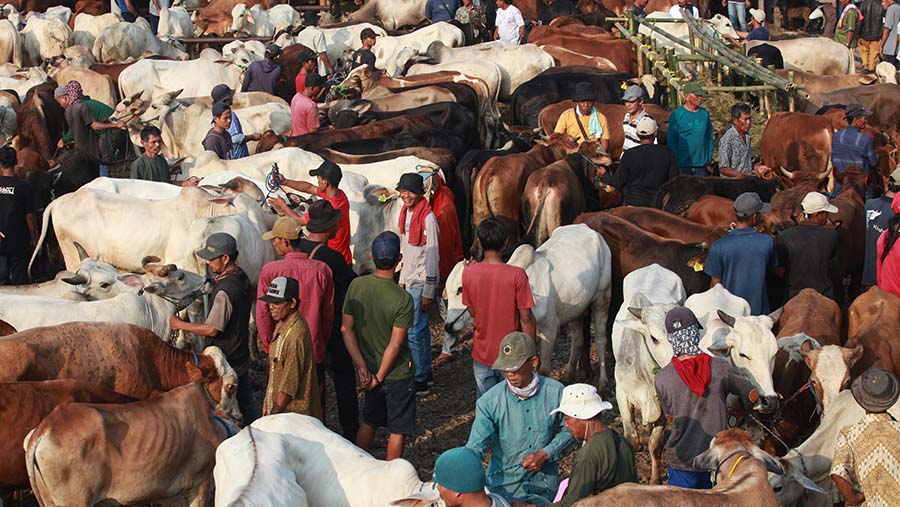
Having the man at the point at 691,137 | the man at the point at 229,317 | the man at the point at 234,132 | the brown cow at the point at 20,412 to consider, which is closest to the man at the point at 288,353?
the man at the point at 229,317

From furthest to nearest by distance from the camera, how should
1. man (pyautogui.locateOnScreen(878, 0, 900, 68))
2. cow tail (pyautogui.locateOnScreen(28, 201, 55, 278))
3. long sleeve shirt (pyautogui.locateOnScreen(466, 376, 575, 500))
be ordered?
man (pyautogui.locateOnScreen(878, 0, 900, 68)) → cow tail (pyautogui.locateOnScreen(28, 201, 55, 278)) → long sleeve shirt (pyautogui.locateOnScreen(466, 376, 575, 500))

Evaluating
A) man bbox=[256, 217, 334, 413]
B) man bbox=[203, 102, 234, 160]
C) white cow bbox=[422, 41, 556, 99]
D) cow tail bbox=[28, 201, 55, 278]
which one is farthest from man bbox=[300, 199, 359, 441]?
white cow bbox=[422, 41, 556, 99]

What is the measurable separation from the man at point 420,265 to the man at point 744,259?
2297 mm

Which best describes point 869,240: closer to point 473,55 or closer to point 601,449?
point 601,449

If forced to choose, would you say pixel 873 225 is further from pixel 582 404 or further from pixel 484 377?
pixel 582 404

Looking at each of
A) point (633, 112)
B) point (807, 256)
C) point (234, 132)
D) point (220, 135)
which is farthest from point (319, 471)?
point (234, 132)

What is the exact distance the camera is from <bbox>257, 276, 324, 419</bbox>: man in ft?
25.7

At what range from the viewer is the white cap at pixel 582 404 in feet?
20.2

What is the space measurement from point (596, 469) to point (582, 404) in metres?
0.38

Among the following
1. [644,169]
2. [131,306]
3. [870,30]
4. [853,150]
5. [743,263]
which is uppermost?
[131,306]

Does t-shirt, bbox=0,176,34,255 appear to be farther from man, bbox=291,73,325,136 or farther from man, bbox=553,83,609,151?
man, bbox=553,83,609,151

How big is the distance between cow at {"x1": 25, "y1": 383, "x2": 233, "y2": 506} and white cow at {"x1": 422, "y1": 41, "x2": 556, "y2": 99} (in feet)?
46.1

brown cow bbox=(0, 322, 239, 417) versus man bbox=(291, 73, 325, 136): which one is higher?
brown cow bbox=(0, 322, 239, 417)

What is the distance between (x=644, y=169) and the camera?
13.0 metres
